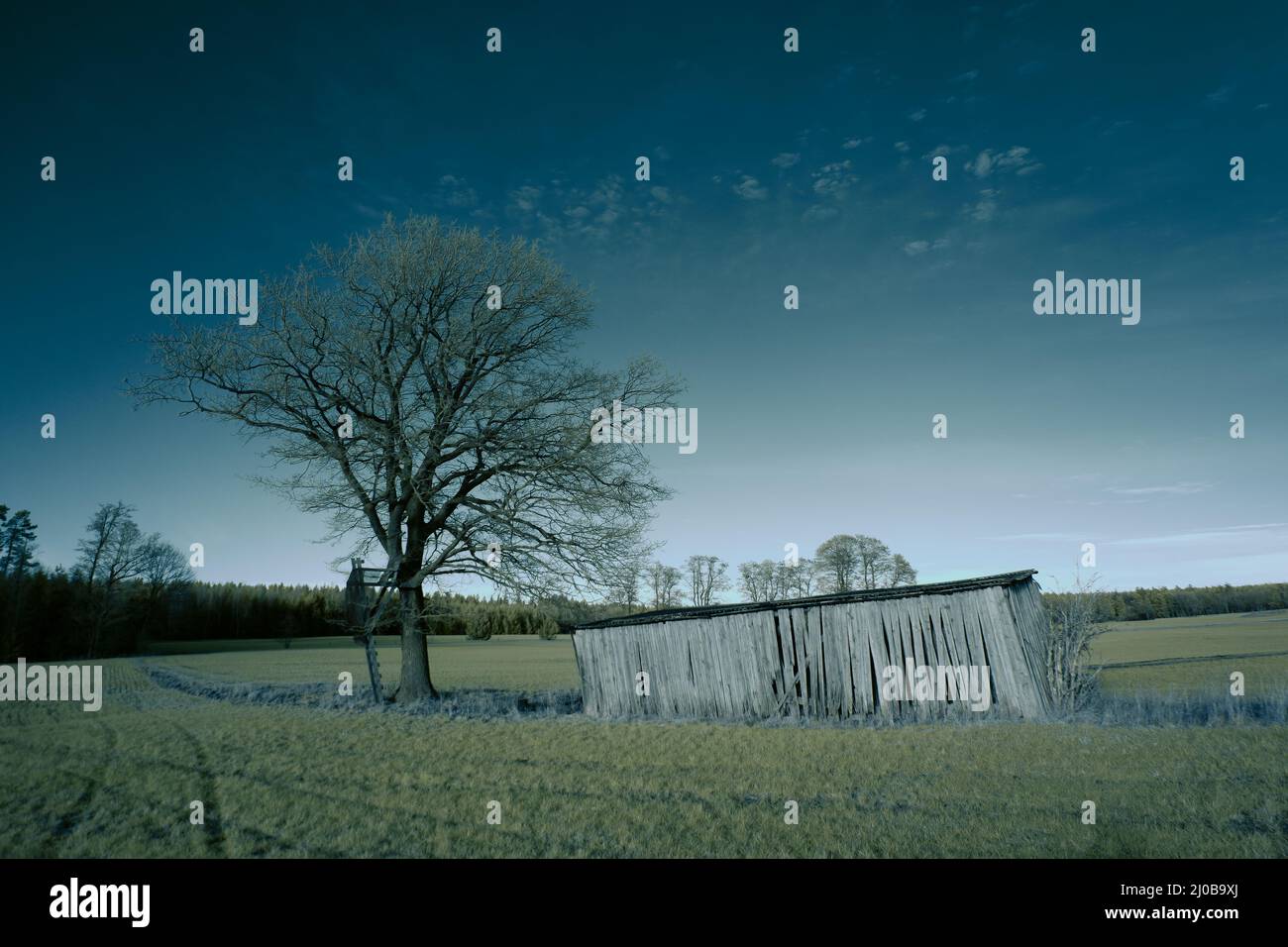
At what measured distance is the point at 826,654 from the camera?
57.1 ft

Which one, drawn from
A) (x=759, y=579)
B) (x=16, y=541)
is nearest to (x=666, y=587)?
(x=759, y=579)

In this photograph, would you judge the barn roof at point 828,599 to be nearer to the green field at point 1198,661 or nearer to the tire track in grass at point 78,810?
the green field at point 1198,661

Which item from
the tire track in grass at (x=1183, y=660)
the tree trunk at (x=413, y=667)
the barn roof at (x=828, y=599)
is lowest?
the tire track in grass at (x=1183, y=660)

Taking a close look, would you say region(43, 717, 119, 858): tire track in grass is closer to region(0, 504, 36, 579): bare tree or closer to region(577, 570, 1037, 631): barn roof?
region(577, 570, 1037, 631): barn roof

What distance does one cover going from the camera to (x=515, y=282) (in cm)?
2108

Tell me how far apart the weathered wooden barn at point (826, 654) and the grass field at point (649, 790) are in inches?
75.3

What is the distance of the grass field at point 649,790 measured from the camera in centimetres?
672

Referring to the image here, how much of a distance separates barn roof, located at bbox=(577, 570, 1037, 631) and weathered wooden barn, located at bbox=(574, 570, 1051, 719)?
33mm

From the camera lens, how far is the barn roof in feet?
52.6

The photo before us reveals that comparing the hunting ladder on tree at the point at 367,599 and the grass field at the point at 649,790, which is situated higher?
the hunting ladder on tree at the point at 367,599

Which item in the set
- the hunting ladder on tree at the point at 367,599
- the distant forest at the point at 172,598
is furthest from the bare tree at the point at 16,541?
the hunting ladder on tree at the point at 367,599

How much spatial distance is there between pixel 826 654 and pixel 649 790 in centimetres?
964
